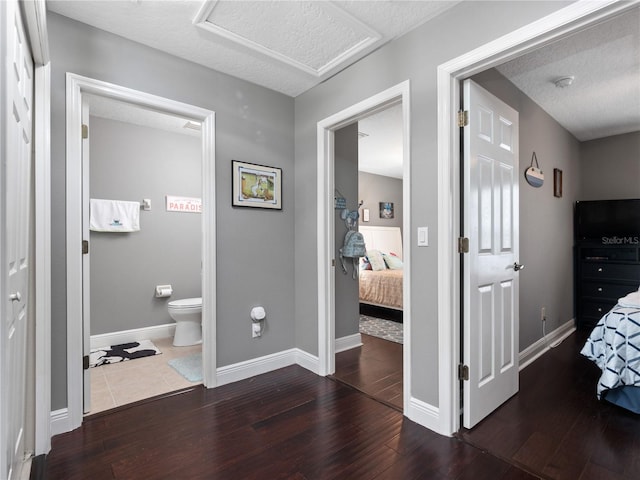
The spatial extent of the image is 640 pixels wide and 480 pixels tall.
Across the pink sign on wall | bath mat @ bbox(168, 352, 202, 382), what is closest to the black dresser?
bath mat @ bbox(168, 352, 202, 382)

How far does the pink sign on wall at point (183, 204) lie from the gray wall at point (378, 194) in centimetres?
317

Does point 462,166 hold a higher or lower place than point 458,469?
higher

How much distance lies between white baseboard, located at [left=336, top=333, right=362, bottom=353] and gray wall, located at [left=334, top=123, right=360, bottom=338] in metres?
0.04

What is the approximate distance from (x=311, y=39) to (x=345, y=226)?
1.70 m

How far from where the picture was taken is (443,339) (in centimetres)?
191

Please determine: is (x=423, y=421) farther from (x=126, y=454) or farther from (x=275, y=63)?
(x=275, y=63)

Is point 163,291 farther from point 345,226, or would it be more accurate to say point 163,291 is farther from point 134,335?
point 345,226

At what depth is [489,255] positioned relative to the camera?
2105 mm

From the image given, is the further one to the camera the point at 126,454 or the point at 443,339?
the point at 443,339

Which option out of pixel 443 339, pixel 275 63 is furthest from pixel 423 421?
pixel 275 63

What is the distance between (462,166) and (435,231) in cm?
43

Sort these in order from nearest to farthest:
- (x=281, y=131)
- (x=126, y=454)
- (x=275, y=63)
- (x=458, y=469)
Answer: (x=458, y=469) → (x=126, y=454) → (x=275, y=63) → (x=281, y=131)

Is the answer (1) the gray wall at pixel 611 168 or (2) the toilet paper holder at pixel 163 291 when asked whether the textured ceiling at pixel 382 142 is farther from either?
(2) the toilet paper holder at pixel 163 291

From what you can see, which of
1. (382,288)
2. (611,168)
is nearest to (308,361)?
(382,288)
